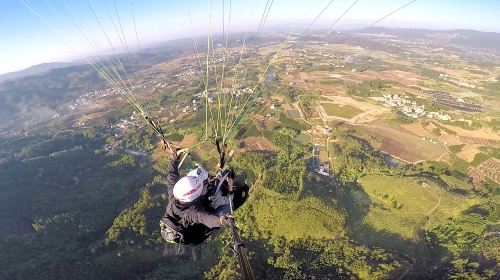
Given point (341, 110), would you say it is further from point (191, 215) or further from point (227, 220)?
point (227, 220)

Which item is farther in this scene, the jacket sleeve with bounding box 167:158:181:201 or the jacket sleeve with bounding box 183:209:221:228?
the jacket sleeve with bounding box 167:158:181:201

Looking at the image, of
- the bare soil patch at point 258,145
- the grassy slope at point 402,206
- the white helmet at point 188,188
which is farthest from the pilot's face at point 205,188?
the bare soil patch at point 258,145

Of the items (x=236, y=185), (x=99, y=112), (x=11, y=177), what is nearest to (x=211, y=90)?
(x=99, y=112)

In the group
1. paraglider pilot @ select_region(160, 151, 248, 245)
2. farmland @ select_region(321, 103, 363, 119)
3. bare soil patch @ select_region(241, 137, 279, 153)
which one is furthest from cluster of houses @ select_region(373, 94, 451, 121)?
paraglider pilot @ select_region(160, 151, 248, 245)

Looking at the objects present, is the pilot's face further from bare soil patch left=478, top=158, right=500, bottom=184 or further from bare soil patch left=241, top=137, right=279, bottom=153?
bare soil patch left=478, top=158, right=500, bottom=184

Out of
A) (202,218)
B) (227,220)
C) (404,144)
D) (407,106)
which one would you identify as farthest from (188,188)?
(407,106)

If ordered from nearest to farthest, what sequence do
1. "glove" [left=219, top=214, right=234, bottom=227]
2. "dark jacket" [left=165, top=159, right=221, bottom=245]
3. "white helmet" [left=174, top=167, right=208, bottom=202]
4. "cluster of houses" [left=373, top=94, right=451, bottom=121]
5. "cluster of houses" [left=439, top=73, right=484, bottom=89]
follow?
"glove" [left=219, top=214, right=234, bottom=227], "dark jacket" [left=165, top=159, right=221, bottom=245], "white helmet" [left=174, top=167, right=208, bottom=202], "cluster of houses" [left=373, top=94, right=451, bottom=121], "cluster of houses" [left=439, top=73, right=484, bottom=89]

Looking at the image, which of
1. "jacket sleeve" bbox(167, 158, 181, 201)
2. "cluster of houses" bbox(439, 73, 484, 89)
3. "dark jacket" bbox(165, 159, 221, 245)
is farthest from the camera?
"cluster of houses" bbox(439, 73, 484, 89)
